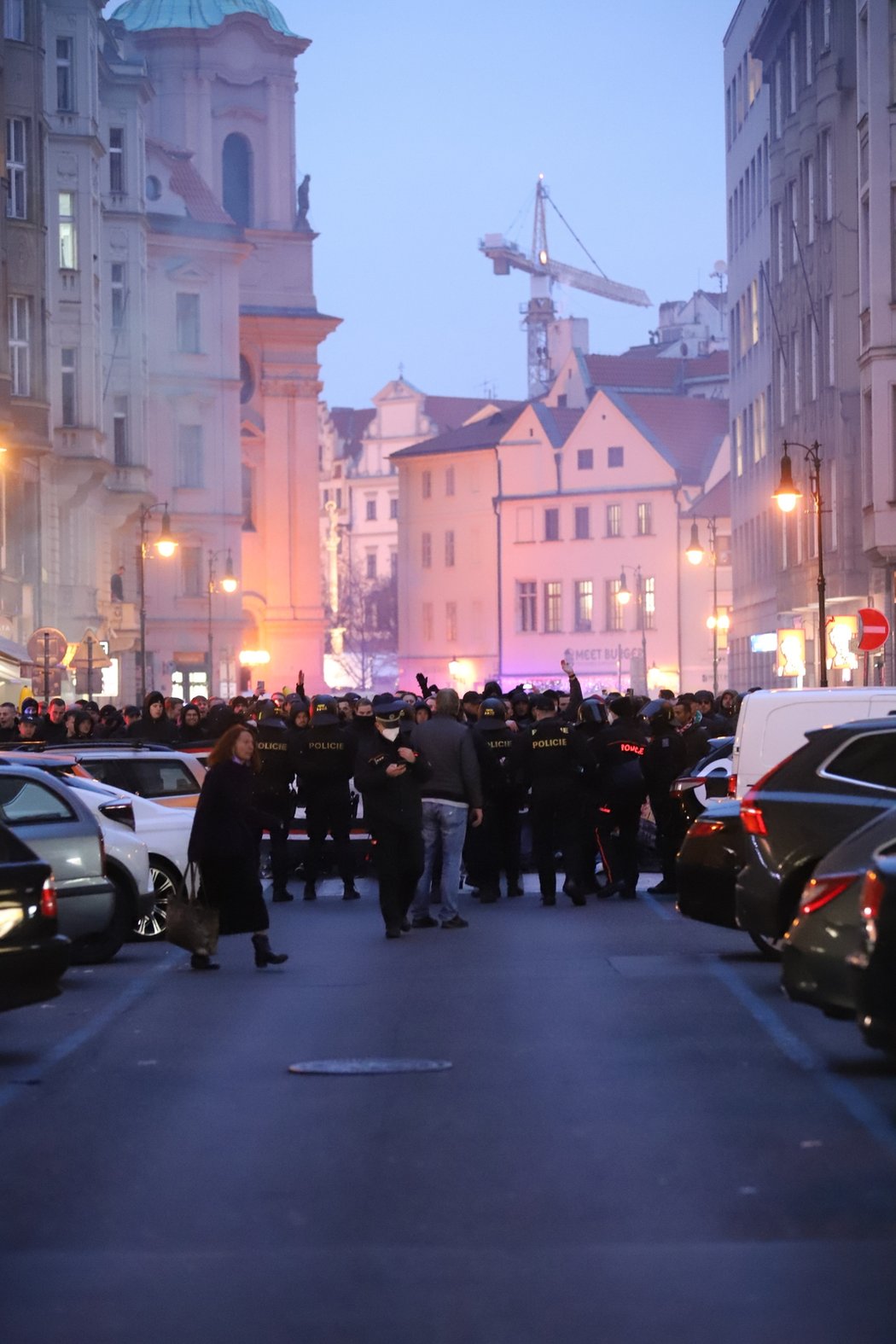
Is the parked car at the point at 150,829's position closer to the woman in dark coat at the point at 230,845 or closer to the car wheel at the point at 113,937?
the car wheel at the point at 113,937

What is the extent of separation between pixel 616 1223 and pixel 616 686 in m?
102

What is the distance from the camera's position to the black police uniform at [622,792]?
22469 millimetres

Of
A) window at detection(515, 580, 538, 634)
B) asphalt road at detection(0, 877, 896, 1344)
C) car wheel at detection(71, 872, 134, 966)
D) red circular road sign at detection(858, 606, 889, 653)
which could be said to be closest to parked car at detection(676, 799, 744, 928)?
asphalt road at detection(0, 877, 896, 1344)

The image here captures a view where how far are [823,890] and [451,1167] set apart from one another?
7.71ft

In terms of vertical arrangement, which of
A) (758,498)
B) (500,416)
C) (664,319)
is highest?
(664,319)

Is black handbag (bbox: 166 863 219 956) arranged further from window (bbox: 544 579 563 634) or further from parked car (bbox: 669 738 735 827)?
window (bbox: 544 579 563 634)

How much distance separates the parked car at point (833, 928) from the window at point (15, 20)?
136 feet

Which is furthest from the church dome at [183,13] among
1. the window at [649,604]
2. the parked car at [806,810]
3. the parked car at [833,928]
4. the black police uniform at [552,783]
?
the parked car at [833,928]

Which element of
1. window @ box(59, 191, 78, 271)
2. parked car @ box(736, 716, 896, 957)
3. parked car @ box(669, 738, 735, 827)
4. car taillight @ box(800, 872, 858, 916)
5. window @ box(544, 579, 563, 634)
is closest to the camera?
car taillight @ box(800, 872, 858, 916)

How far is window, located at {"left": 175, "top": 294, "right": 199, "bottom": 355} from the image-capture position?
276ft

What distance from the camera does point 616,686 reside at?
109312mm

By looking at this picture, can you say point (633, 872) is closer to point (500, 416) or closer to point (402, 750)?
point (402, 750)

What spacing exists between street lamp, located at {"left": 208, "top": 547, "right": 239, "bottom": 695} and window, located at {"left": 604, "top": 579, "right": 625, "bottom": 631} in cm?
2685

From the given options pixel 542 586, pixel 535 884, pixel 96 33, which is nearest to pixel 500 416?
pixel 542 586
